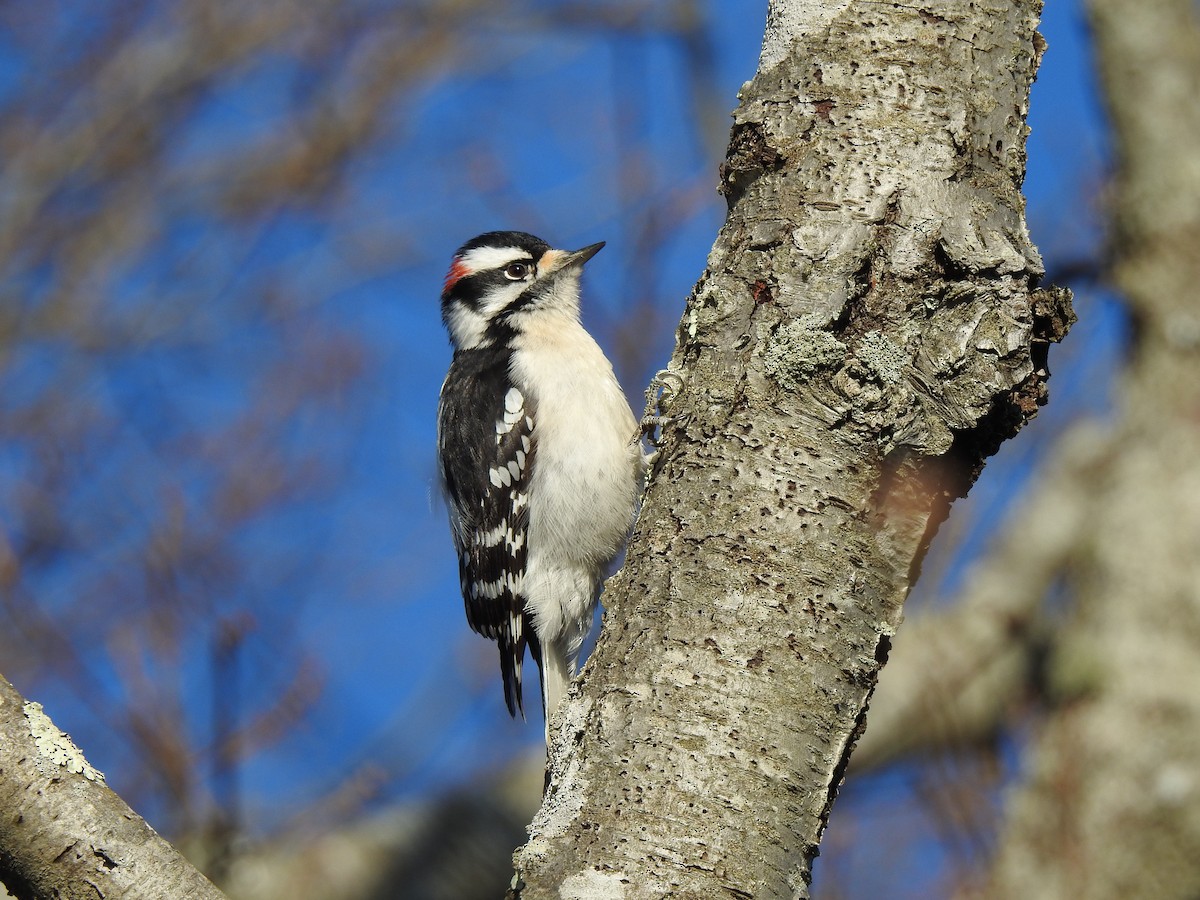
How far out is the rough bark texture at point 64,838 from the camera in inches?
73.4

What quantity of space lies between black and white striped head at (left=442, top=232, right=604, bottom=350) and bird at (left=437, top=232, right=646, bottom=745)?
1.4 inches

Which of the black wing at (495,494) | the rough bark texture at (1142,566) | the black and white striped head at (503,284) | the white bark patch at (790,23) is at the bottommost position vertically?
the white bark patch at (790,23)

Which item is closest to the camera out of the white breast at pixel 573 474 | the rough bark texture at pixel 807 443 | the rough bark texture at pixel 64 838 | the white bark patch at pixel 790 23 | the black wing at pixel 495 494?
the rough bark texture at pixel 64 838

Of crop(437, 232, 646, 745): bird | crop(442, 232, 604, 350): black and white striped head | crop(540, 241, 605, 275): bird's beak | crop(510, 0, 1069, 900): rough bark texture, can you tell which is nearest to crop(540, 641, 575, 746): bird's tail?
crop(437, 232, 646, 745): bird

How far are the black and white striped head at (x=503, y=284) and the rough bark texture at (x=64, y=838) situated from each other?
3.14 meters

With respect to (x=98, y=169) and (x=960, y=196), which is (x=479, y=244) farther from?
(x=98, y=169)

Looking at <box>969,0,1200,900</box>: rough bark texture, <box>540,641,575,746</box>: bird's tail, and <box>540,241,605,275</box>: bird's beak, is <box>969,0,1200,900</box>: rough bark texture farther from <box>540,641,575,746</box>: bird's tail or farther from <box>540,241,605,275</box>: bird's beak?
<box>540,241,605,275</box>: bird's beak

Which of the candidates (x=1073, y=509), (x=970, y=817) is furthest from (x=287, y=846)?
(x=1073, y=509)

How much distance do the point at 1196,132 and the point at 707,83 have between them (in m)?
3.29

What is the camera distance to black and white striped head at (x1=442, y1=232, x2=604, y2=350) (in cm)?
490

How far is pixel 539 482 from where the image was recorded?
14.8 feet

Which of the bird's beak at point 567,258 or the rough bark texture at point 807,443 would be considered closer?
the rough bark texture at point 807,443

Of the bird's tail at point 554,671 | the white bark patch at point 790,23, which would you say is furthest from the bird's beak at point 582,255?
the white bark patch at point 790,23

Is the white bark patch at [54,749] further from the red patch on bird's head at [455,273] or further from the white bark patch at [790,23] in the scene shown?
the red patch on bird's head at [455,273]
